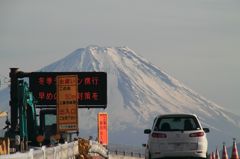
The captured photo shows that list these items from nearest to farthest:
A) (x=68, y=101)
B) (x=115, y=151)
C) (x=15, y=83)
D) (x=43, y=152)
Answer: (x=43, y=152) < (x=68, y=101) < (x=15, y=83) < (x=115, y=151)

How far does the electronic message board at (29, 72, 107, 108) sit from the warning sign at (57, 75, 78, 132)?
46318mm

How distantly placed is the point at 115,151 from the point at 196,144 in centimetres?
9363

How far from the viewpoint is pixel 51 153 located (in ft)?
98.6

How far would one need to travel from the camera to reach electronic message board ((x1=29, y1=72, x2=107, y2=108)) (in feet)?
293

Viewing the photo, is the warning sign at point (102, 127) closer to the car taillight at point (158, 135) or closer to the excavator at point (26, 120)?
the excavator at point (26, 120)

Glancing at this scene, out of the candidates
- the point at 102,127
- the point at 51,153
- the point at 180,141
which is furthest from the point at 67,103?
the point at 102,127

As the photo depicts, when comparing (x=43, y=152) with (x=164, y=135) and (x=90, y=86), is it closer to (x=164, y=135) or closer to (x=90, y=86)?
(x=164, y=135)

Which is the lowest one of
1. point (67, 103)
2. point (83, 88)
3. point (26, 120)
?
point (26, 120)

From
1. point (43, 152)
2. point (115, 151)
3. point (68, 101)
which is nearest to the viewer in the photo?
point (43, 152)

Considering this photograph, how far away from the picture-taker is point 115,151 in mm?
126188

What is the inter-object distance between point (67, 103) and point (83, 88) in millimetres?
47887

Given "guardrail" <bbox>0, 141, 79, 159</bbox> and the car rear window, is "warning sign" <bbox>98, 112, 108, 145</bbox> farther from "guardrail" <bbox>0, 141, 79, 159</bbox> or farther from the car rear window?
the car rear window

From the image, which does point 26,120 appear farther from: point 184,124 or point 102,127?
point 102,127

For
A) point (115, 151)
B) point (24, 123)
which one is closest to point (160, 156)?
point (24, 123)
